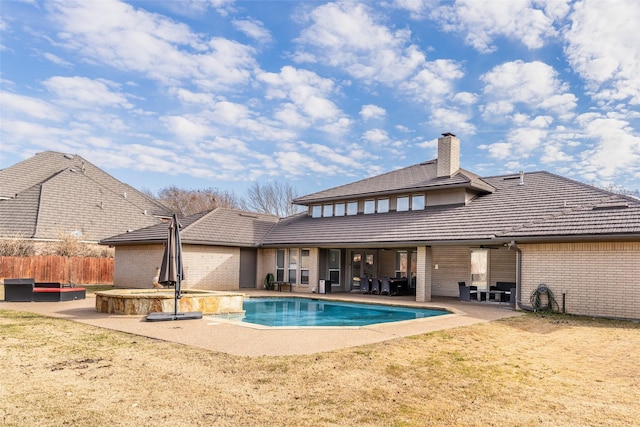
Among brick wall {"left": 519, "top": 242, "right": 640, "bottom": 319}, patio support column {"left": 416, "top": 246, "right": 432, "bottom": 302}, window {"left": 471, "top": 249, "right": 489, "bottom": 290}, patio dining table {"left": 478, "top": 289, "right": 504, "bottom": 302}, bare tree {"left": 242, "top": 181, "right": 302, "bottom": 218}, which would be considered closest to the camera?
brick wall {"left": 519, "top": 242, "right": 640, "bottom": 319}

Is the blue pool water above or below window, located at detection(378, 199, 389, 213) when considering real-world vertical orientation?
below

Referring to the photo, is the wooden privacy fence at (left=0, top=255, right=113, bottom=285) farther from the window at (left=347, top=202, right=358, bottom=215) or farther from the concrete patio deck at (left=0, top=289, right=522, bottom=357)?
the window at (left=347, top=202, right=358, bottom=215)

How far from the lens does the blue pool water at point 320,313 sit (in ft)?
46.7

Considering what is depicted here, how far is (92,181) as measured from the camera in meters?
36.2

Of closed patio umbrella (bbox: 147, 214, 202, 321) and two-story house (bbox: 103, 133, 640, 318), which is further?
two-story house (bbox: 103, 133, 640, 318)

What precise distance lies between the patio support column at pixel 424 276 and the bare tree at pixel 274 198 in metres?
40.5

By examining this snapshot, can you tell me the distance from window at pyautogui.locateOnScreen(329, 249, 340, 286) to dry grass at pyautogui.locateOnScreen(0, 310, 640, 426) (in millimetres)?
15288

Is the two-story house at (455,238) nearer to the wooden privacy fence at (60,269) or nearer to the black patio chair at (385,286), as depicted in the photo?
the black patio chair at (385,286)

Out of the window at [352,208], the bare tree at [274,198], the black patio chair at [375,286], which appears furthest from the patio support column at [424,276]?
the bare tree at [274,198]

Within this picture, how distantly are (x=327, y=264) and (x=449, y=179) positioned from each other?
7796 mm

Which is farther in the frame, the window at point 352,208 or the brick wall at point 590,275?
the window at point 352,208

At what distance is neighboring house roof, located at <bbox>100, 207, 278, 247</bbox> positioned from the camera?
76.9 feet

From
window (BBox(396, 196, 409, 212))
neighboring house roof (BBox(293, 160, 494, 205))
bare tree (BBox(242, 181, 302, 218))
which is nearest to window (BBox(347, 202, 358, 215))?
neighboring house roof (BBox(293, 160, 494, 205))

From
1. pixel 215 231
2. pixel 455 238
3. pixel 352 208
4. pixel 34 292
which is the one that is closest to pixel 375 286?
pixel 352 208
